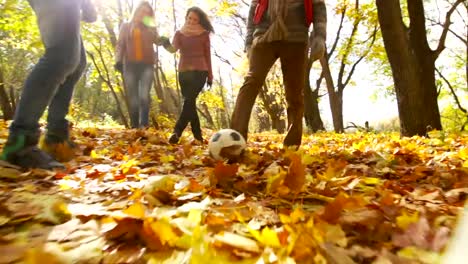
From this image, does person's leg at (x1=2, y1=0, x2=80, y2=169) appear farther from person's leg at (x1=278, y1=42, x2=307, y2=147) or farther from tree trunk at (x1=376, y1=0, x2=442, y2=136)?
tree trunk at (x1=376, y1=0, x2=442, y2=136)

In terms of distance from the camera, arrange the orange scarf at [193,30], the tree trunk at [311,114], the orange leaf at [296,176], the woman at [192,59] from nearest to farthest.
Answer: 1. the orange leaf at [296,176]
2. the woman at [192,59]
3. the orange scarf at [193,30]
4. the tree trunk at [311,114]

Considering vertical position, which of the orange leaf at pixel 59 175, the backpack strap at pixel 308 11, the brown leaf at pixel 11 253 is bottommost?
the brown leaf at pixel 11 253

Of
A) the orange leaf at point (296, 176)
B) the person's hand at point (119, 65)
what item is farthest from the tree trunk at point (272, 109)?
the orange leaf at point (296, 176)

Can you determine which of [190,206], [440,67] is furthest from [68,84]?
[440,67]

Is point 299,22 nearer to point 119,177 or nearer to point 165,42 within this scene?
point 119,177

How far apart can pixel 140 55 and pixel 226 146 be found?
4196mm

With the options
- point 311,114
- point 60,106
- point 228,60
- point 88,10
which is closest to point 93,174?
point 60,106

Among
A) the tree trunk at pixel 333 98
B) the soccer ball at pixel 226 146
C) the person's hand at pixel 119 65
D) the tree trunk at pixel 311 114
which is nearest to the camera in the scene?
the soccer ball at pixel 226 146

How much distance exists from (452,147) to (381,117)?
37850mm

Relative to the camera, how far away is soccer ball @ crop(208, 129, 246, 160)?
2.82 meters

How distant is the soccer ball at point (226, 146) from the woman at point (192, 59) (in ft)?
7.34

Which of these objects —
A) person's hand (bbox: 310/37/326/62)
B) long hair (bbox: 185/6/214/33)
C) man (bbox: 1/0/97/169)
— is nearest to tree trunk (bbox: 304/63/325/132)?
long hair (bbox: 185/6/214/33)

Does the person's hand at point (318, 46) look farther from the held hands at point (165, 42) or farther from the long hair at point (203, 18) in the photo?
the held hands at point (165, 42)

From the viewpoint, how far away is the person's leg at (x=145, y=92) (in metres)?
6.39
